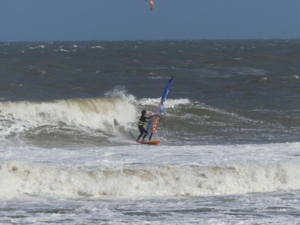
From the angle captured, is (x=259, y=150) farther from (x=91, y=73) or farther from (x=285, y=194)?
(x=91, y=73)

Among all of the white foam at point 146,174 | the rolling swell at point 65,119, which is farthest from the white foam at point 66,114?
the white foam at point 146,174

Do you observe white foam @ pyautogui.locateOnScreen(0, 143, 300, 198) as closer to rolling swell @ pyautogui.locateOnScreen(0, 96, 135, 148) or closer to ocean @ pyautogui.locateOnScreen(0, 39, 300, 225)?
ocean @ pyautogui.locateOnScreen(0, 39, 300, 225)

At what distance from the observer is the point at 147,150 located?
1433cm

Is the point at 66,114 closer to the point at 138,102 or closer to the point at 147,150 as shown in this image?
the point at 138,102

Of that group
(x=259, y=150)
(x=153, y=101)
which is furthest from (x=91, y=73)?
(x=259, y=150)

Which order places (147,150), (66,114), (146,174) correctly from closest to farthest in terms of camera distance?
(146,174)
(147,150)
(66,114)

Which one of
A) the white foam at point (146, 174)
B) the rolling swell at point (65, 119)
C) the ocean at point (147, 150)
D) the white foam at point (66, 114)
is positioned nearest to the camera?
the ocean at point (147, 150)

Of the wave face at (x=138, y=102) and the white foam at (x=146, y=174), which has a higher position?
the wave face at (x=138, y=102)

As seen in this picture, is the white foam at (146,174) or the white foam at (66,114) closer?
the white foam at (146,174)

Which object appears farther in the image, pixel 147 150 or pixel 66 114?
pixel 66 114

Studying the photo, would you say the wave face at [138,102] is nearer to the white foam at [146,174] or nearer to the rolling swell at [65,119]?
the rolling swell at [65,119]

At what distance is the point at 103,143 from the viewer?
1695cm

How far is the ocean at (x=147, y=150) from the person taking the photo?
8883 millimetres

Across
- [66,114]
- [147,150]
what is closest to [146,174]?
[147,150]
